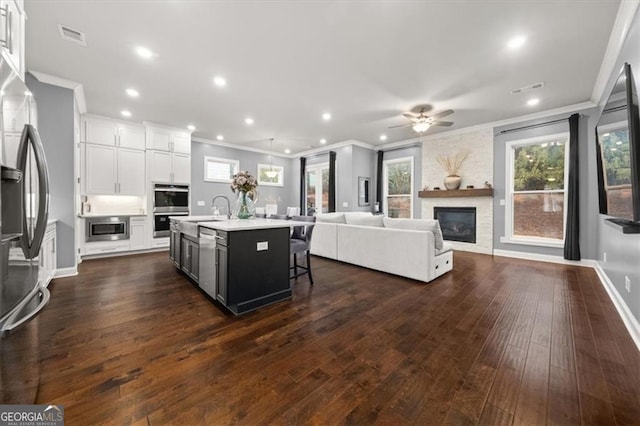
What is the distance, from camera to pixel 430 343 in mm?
2006

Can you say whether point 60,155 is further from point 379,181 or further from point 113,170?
point 379,181

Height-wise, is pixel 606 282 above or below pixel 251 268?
below

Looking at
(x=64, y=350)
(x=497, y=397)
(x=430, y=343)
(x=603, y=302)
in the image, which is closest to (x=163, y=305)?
(x=64, y=350)

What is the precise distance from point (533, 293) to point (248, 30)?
4.59m

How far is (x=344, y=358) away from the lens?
181cm

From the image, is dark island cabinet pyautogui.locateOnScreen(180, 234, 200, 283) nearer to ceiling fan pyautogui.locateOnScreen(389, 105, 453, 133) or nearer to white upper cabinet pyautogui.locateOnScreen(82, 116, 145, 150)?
white upper cabinet pyautogui.locateOnScreen(82, 116, 145, 150)

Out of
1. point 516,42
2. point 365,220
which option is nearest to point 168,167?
point 365,220

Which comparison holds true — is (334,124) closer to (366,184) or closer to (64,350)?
(366,184)

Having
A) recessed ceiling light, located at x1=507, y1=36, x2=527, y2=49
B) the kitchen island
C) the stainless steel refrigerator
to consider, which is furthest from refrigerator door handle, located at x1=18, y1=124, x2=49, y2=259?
recessed ceiling light, located at x1=507, y1=36, x2=527, y2=49

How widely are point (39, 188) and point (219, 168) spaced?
6.56 m

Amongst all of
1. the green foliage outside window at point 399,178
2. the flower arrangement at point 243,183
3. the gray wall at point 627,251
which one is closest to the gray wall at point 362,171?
the green foliage outside window at point 399,178

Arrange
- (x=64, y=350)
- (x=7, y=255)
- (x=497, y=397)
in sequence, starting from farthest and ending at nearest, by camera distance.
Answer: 1. (x=64, y=350)
2. (x=497, y=397)
3. (x=7, y=255)

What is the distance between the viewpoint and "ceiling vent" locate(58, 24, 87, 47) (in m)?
2.61

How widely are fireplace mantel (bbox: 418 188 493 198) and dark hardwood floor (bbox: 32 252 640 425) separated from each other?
2793mm
